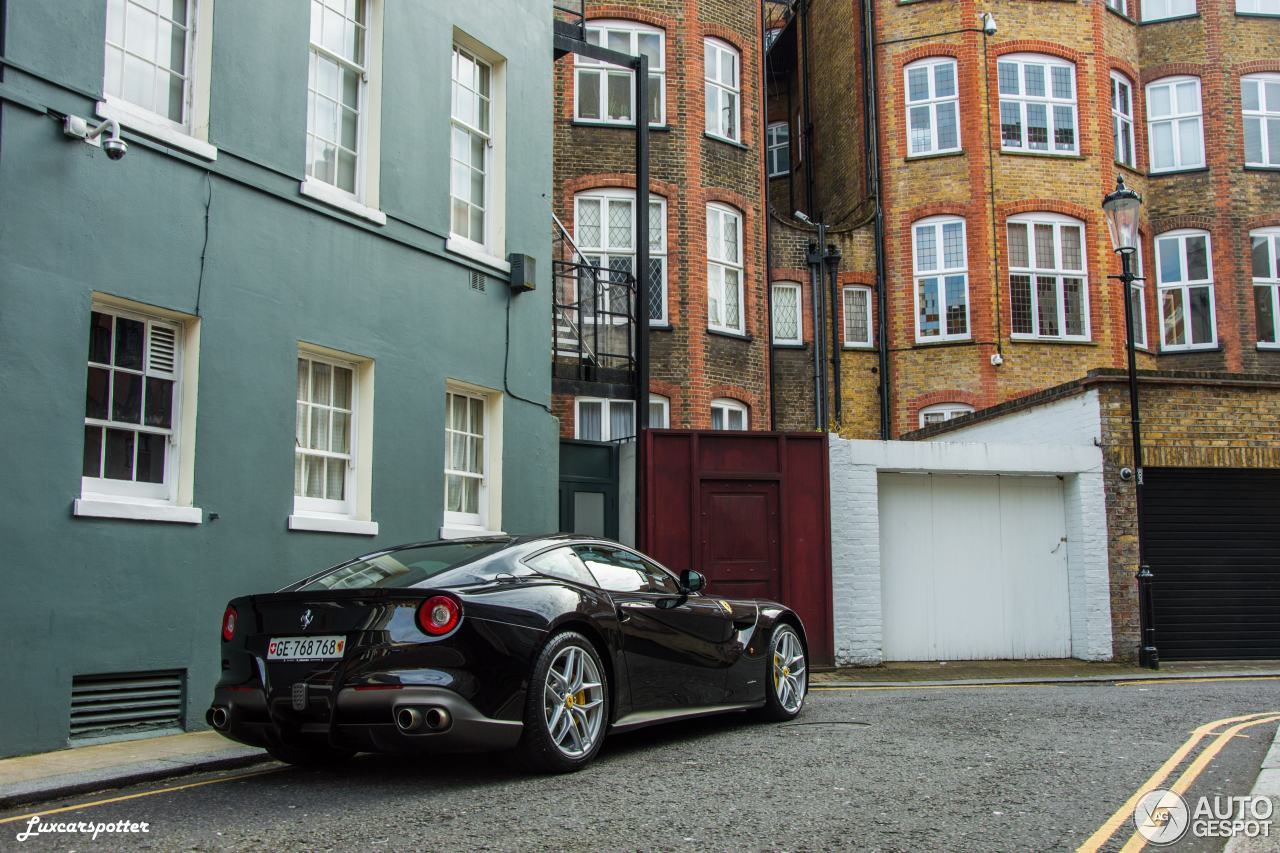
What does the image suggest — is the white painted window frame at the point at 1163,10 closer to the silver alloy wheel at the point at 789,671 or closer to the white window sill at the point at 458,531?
the white window sill at the point at 458,531

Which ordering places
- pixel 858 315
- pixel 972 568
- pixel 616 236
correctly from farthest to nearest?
pixel 858 315
pixel 616 236
pixel 972 568

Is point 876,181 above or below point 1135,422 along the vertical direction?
above

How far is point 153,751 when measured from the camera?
764cm

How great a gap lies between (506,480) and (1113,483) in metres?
8.19

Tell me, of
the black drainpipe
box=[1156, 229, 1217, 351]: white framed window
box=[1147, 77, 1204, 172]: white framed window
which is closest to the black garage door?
the black drainpipe

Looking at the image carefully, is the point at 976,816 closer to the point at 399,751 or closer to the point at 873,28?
the point at 399,751

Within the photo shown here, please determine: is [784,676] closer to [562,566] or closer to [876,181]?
[562,566]

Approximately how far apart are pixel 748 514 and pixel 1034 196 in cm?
1249

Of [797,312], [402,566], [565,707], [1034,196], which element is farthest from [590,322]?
[1034,196]

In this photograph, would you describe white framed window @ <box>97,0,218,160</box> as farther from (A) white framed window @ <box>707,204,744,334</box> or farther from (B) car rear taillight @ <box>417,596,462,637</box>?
(A) white framed window @ <box>707,204,744,334</box>

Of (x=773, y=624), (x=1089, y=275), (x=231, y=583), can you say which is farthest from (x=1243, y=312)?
(x=231, y=583)

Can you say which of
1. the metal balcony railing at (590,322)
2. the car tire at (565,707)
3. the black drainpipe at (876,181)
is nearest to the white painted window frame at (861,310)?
the black drainpipe at (876,181)

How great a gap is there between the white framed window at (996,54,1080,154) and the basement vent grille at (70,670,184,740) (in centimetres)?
2022

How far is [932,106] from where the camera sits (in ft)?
79.4
